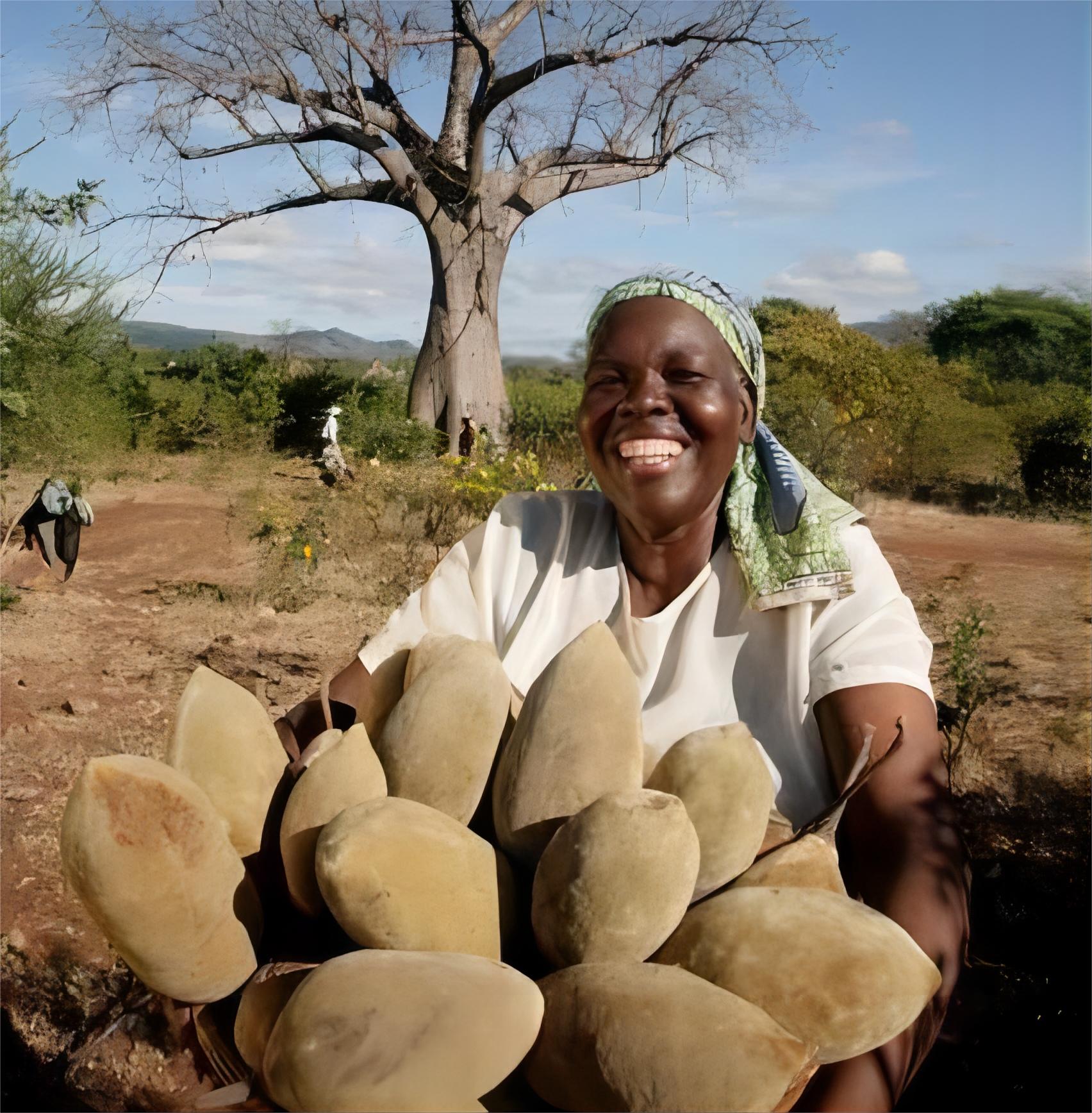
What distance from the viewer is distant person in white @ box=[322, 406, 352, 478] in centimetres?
855

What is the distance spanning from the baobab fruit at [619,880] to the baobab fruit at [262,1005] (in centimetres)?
23

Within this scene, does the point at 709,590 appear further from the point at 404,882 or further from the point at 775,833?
the point at 404,882

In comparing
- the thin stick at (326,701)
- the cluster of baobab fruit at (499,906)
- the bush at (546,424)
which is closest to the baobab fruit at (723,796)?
the cluster of baobab fruit at (499,906)

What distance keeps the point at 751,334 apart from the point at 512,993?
1.18 m

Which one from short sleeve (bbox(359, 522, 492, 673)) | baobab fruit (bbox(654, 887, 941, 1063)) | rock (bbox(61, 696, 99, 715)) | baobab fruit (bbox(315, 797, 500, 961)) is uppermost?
short sleeve (bbox(359, 522, 492, 673))

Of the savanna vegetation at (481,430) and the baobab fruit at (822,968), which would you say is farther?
the savanna vegetation at (481,430)

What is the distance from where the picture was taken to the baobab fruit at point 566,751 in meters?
0.99

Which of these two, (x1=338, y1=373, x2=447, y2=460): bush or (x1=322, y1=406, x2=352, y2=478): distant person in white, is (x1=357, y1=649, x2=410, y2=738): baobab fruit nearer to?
(x1=322, y1=406, x2=352, y2=478): distant person in white

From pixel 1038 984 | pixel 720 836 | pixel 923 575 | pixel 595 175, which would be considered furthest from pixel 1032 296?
pixel 720 836

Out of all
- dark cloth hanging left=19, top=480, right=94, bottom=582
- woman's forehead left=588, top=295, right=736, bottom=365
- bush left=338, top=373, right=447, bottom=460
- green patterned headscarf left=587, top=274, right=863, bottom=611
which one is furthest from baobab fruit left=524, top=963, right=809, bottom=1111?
bush left=338, top=373, right=447, bottom=460

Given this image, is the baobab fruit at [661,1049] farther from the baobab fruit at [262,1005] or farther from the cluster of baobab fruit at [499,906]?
the baobab fruit at [262,1005]

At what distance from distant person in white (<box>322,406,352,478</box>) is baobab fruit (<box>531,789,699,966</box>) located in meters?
7.90

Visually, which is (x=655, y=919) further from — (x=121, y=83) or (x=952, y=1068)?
(x=121, y=83)

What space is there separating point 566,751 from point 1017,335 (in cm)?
1564
